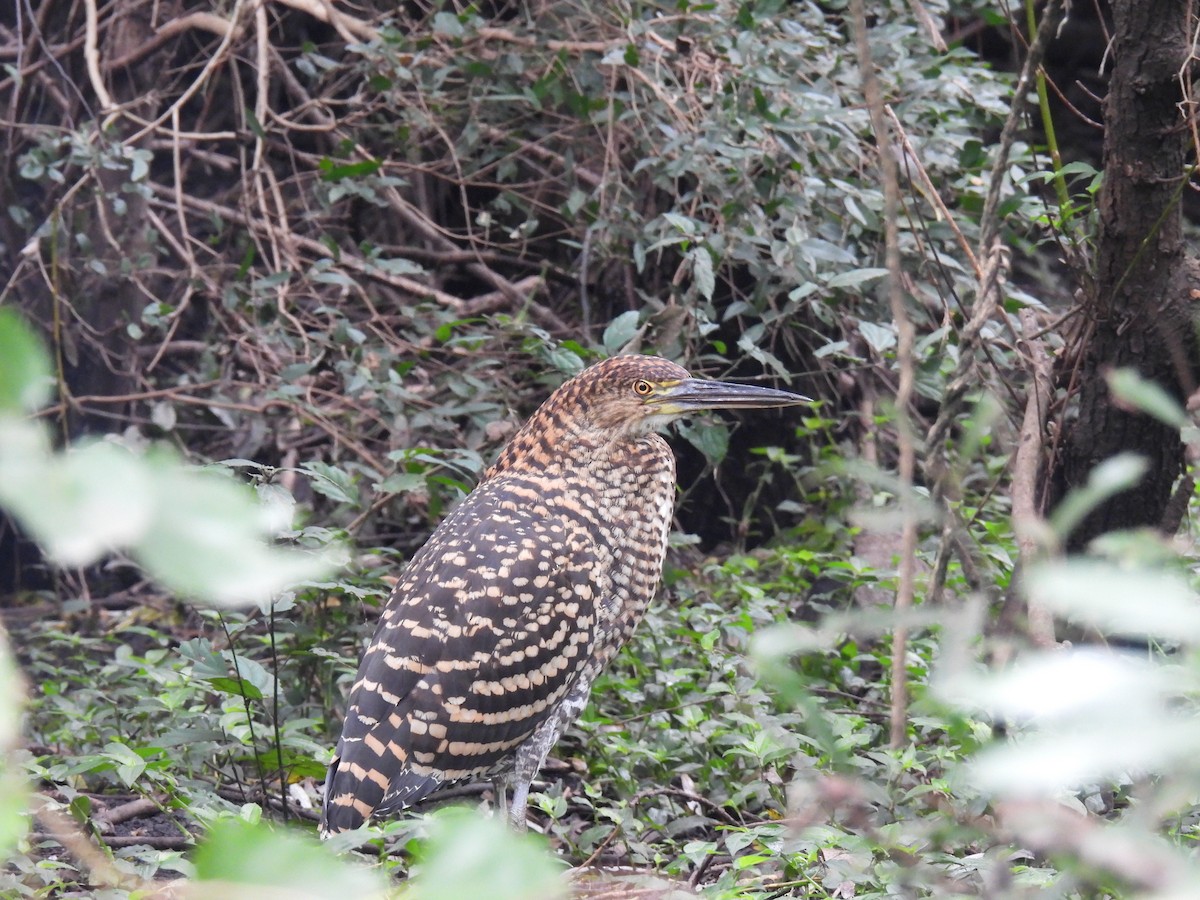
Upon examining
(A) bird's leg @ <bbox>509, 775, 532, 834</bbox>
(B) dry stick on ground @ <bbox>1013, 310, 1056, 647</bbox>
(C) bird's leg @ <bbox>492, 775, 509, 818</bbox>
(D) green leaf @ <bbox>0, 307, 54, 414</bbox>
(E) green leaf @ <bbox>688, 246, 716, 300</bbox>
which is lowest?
(C) bird's leg @ <bbox>492, 775, 509, 818</bbox>

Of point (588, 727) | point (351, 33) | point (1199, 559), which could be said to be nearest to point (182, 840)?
point (588, 727)

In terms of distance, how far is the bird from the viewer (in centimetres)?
347

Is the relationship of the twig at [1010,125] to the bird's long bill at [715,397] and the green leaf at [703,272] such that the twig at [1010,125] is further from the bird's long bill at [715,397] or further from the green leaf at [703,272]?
the green leaf at [703,272]

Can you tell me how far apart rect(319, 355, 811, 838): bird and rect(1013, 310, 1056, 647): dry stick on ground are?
0.68m

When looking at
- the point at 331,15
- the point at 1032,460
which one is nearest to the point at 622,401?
the point at 1032,460

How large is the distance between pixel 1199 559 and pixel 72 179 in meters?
5.42

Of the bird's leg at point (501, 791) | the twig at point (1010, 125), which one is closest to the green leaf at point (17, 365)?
the twig at point (1010, 125)

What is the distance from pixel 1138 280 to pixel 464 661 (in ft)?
6.87

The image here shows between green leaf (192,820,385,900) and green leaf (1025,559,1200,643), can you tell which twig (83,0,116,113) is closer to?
green leaf (192,820,385,900)

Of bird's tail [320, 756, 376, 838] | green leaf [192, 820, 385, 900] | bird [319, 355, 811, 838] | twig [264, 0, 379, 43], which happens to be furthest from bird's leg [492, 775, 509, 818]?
twig [264, 0, 379, 43]

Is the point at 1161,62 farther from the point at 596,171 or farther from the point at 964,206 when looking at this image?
the point at 596,171

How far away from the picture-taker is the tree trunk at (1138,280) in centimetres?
326

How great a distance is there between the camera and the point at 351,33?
20.3 feet

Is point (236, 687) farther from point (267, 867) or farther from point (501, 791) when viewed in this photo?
point (267, 867)
